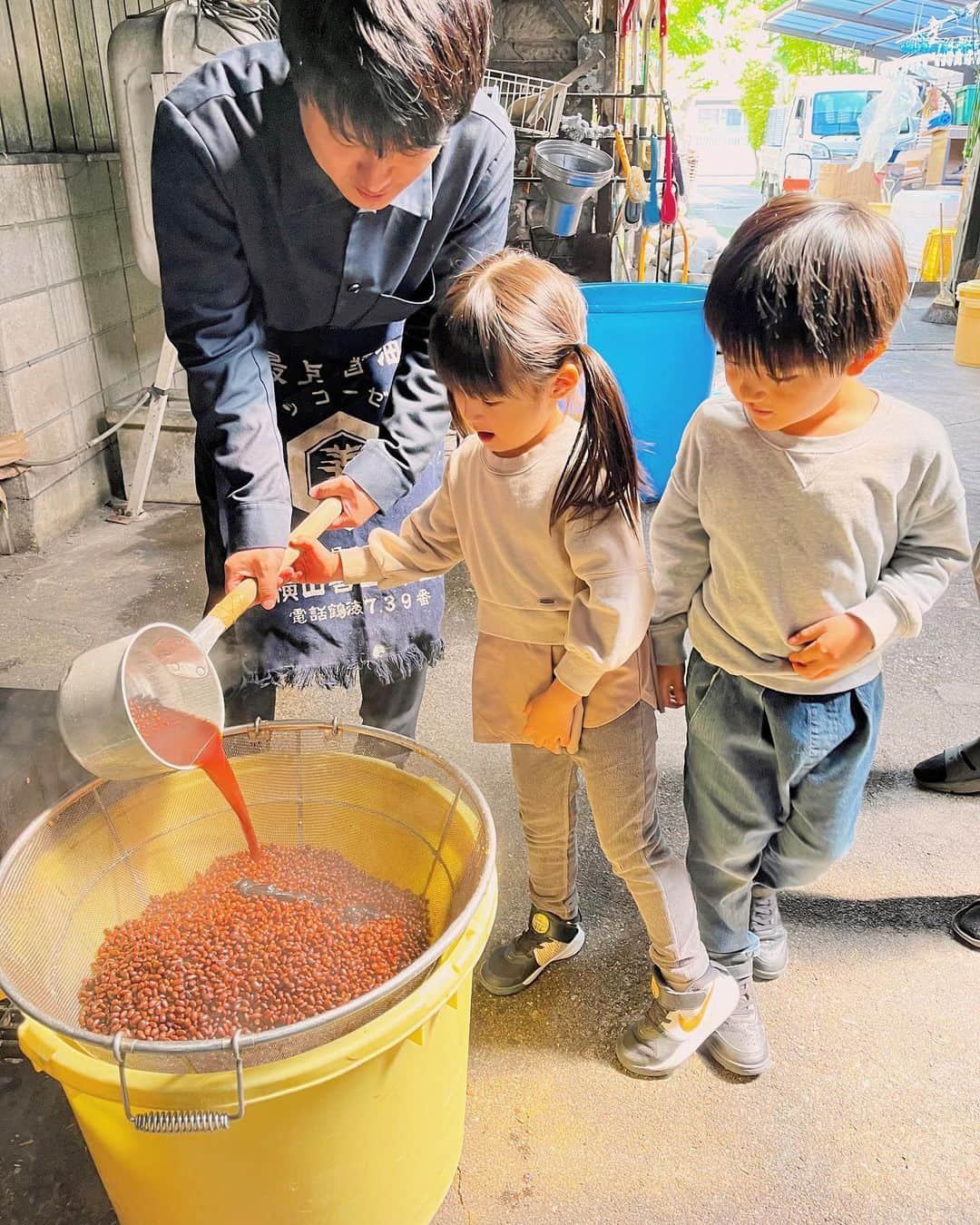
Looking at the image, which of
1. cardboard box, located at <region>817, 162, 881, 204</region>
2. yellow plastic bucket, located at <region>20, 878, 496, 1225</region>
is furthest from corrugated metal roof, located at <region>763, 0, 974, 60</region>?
yellow plastic bucket, located at <region>20, 878, 496, 1225</region>

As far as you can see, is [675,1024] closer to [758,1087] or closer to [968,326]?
[758,1087]

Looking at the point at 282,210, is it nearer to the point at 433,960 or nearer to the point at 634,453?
the point at 634,453

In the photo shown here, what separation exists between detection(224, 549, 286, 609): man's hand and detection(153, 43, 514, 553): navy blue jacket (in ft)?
0.13

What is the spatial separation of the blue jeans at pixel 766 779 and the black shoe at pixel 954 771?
809 mm

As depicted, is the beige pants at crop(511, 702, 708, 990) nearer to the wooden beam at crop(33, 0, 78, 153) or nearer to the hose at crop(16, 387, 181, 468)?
the hose at crop(16, 387, 181, 468)

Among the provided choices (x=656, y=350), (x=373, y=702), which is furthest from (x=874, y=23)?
(x=373, y=702)

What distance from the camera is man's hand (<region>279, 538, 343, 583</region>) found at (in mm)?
1298

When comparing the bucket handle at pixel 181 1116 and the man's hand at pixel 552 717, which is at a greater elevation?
the man's hand at pixel 552 717

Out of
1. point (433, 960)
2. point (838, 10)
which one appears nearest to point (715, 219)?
point (838, 10)

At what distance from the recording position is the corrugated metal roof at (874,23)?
1030 centimetres

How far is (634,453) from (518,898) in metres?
0.95

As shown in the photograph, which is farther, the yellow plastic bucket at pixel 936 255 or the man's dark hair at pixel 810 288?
the yellow plastic bucket at pixel 936 255

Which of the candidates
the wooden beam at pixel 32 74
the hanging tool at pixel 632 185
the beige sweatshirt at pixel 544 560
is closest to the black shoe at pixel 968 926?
the beige sweatshirt at pixel 544 560

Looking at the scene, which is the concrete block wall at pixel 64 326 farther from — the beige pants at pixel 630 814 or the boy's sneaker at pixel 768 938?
the boy's sneaker at pixel 768 938
